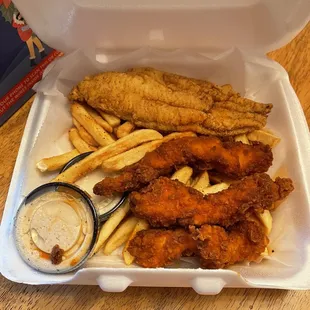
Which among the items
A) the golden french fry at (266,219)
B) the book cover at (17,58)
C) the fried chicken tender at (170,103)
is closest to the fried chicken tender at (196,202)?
the golden french fry at (266,219)

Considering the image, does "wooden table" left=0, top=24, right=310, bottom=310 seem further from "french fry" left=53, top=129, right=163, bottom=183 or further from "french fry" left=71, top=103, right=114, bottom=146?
"french fry" left=71, top=103, right=114, bottom=146

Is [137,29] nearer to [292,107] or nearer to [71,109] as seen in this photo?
[71,109]

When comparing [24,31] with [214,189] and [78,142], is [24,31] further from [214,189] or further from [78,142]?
[214,189]

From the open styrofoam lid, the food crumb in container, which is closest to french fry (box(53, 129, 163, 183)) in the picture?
the food crumb in container

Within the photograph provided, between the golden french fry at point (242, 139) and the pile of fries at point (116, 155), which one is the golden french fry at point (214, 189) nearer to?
the pile of fries at point (116, 155)

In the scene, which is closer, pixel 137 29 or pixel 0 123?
pixel 137 29

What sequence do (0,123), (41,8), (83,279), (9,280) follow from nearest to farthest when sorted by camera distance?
(83,279) → (9,280) → (41,8) → (0,123)

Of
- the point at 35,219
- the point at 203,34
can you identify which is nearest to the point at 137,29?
the point at 203,34
